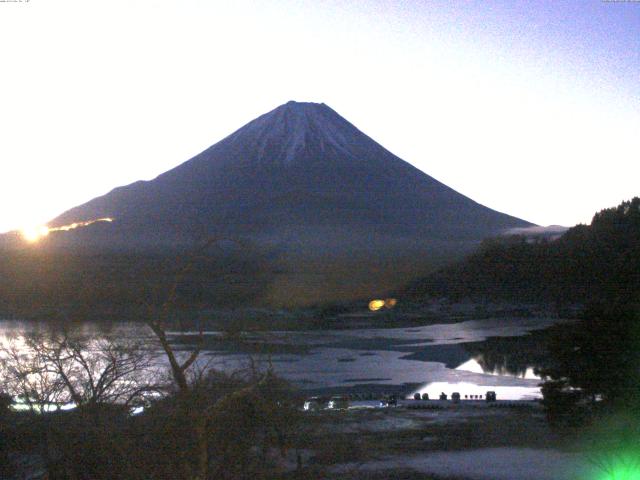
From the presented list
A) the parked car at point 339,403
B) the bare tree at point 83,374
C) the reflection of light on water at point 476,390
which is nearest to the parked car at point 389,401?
the parked car at point 339,403

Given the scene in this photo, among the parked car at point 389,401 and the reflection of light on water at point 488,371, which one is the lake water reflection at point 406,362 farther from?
the parked car at point 389,401

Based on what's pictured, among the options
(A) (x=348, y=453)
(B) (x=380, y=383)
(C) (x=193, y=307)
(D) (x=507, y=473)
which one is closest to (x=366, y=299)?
(B) (x=380, y=383)

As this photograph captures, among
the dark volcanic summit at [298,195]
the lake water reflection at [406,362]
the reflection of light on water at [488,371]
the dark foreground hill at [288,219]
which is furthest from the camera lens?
the reflection of light on water at [488,371]

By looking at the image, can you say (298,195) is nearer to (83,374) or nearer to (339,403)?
(339,403)

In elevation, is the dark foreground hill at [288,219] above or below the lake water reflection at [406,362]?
Answer: above

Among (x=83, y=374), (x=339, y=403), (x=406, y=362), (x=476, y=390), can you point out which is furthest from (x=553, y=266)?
(x=83, y=374)

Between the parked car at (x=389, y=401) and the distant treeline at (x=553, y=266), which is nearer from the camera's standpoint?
the parked car at (x=389, y=401)
